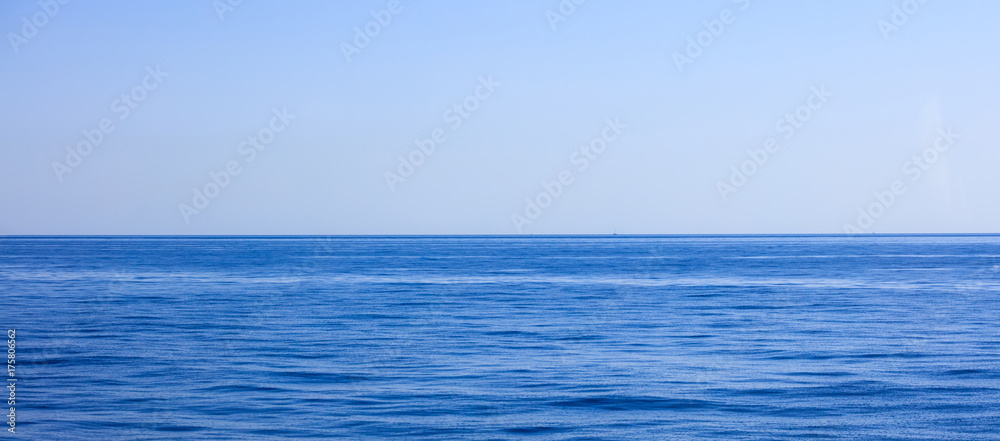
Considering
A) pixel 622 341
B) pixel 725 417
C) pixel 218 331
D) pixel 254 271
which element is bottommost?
pixel 725 417

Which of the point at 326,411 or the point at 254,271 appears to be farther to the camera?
the point at 254,271

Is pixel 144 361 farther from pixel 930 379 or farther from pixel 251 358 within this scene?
pixel 930 379

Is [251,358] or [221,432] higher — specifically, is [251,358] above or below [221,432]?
above

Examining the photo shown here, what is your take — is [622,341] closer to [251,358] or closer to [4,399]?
[251,358]

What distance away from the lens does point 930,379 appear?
60.1ft

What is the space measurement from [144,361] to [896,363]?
58.3 ft

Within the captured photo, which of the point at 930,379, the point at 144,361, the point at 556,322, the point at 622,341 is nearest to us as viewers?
the point at 930,379

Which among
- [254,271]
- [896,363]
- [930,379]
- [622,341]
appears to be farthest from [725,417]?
[254,271]

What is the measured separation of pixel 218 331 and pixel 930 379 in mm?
19806

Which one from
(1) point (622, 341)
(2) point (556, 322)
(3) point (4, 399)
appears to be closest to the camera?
(3) point (4, 399)

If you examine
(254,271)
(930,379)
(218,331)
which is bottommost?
(930,379)

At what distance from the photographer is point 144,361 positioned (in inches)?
835

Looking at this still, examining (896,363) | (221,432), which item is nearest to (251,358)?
(221,432)

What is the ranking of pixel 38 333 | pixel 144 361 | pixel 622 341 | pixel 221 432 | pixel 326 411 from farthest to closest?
pixel 38 333
pixel 622 341
pixel 144 361
pixel 326 411
pixel 221 432
